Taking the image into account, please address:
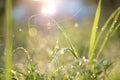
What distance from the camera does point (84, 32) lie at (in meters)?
4.55

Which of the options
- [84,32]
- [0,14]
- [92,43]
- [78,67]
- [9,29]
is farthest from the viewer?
[0,14]

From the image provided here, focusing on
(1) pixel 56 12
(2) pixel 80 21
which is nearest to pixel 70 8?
(1) pixel 56 12

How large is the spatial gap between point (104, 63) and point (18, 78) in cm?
36

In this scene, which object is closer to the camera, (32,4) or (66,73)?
(66,73)

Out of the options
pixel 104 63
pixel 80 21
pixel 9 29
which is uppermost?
pixel 9 29

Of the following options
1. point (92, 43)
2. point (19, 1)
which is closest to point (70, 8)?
point (19, 1)

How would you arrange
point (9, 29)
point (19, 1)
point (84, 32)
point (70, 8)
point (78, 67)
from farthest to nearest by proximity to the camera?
point (19, 1) → point (70, 8) → point (84, 32) → point (78, 67) → point (9, 29)

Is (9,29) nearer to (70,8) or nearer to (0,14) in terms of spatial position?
(70,8)

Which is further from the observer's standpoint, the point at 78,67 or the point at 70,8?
the point at 70,8

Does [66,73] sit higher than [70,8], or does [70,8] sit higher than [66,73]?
[66,73]

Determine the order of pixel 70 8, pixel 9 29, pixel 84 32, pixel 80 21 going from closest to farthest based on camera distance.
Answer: pixel 9 29 < pixel 84 32 < pixel 80 21 < pixel 70 8

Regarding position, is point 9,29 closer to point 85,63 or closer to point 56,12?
point 85,63

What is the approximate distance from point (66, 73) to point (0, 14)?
6.41 metres

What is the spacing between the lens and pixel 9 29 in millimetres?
1104
